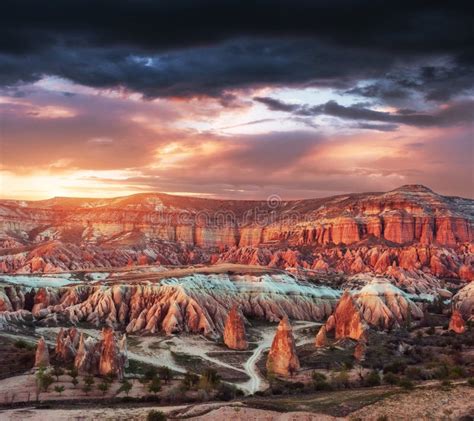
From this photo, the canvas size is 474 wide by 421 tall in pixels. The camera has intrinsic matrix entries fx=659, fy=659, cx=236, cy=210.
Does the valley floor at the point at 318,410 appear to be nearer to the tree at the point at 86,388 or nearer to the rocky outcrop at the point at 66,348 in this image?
the tree at the point at 86,388

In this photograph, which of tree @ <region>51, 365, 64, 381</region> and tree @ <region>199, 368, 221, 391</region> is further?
tree @ <region>51, 365, 64, 381</region>

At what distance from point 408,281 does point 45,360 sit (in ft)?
282

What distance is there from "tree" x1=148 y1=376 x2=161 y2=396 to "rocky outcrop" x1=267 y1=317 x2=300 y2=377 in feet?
40.6

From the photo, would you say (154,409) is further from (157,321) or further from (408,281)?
(408,281)

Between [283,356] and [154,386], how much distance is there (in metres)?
14.0

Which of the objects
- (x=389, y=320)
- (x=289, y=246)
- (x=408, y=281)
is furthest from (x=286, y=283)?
(x=289, y=246)

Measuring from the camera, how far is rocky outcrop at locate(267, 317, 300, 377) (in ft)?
182

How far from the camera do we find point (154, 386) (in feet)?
149

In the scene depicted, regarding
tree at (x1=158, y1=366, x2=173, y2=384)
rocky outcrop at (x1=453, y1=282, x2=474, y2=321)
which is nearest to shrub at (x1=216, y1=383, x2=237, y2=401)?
tree at (x1=158, y1=366, x2=173, y2=384)

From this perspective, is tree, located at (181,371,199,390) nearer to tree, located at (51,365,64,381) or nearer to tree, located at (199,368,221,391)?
tree, located at (199,368,221,391)

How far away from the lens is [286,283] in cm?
10375

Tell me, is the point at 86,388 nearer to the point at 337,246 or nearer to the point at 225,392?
the point at 225,392

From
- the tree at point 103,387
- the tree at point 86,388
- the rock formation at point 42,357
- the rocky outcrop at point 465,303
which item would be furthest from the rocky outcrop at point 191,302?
the tree at point 86,388

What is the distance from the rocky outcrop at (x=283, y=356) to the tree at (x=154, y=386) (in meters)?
12.4
